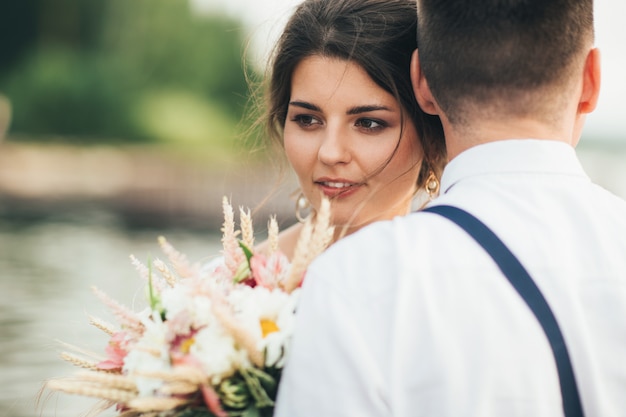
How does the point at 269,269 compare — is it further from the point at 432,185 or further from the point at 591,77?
the point at 432,185

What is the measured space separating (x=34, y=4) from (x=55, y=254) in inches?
893

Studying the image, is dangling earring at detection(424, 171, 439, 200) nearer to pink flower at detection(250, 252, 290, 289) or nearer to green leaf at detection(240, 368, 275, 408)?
pink flower at detection(250, 252, 290, 289)

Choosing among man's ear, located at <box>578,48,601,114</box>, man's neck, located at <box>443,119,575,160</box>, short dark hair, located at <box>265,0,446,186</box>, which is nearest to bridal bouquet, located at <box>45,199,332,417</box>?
man's neck, located at <box>443,119,575,160</box>

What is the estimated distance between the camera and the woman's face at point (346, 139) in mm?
3035

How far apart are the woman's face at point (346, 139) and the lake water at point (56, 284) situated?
0.80 m

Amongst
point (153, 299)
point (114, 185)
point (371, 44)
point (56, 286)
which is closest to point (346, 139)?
point (371, 44)

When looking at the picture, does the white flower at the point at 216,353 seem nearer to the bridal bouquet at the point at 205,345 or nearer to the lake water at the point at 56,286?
the bridal bouquet at the point at 205,345

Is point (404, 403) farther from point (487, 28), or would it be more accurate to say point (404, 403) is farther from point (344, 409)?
point (487, 28)

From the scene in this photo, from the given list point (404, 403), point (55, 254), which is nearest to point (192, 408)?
point (404, 403)

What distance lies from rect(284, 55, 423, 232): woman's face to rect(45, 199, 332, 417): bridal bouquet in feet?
3.25

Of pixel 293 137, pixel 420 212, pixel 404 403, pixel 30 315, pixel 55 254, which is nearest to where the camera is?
pixel 404 403

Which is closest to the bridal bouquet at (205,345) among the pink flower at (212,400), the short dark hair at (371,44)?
the pink flower at (212,400)

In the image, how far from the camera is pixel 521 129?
6.04 feet

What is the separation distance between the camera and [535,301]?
1.65 meters
